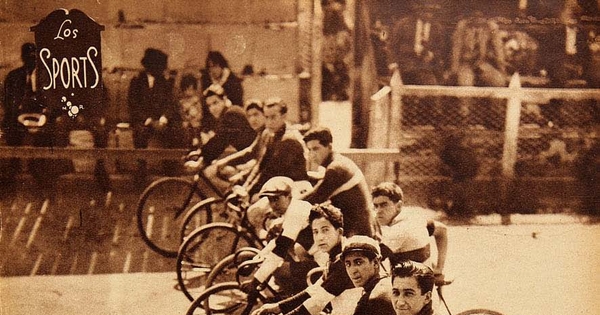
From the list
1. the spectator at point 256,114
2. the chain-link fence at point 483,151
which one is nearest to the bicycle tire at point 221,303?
the spectator at point 256,114

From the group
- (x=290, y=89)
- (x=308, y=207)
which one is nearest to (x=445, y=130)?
(x=290, y=89)

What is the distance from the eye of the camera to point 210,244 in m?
6.79

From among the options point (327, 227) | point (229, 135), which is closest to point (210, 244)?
point (229, 135)

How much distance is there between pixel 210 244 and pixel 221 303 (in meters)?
0.96

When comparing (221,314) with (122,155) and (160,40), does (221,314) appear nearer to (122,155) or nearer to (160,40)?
(122,155)

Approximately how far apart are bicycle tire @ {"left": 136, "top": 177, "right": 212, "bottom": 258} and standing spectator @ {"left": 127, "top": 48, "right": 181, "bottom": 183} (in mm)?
1175

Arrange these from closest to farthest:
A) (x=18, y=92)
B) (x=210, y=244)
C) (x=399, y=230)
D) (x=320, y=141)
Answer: (x=399, y=230) < (x=320, y=141) < (x=210, y=244) < (x=18, y=92)

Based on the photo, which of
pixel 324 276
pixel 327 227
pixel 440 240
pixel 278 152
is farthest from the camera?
pixel 278 152

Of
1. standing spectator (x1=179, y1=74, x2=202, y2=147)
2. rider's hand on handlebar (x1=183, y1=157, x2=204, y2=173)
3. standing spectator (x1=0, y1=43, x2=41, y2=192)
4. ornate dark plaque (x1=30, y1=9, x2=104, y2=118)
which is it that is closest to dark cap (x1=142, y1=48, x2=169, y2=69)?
standing spectator (x1=179, y1=74, x2=202, y2=147)

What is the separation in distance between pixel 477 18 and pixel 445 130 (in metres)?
1.60

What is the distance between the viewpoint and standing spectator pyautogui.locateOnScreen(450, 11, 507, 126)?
306 inches

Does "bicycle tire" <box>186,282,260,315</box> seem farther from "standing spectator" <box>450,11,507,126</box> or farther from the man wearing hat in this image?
"standing spectator" <box>450,11,507,126</box>

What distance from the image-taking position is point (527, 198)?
8.26 meters

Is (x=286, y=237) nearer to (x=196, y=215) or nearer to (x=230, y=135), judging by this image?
(x=196, y=215)
